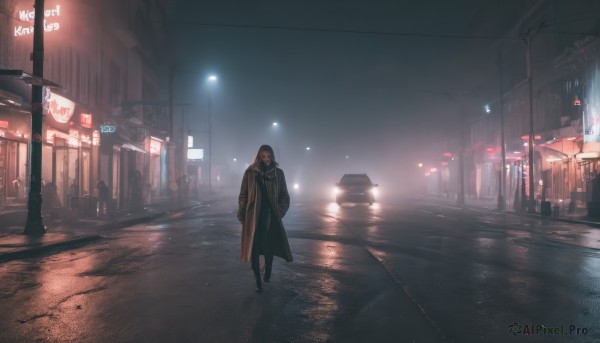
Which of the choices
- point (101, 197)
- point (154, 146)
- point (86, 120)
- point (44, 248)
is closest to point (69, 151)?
point (86, 120)

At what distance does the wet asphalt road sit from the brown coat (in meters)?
0.59

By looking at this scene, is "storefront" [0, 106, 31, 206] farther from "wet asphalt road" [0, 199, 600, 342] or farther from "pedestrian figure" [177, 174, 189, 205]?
"pedestrian figure" [177, 174, 189, 205]

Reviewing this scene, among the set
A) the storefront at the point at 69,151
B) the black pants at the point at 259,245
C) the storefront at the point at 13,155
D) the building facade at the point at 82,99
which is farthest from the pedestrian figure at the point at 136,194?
the black pants at the point at 259,245

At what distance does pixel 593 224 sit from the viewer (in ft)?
65.7

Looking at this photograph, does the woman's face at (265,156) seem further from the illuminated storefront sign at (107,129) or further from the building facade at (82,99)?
the illuminated storefront sign at (107,129)

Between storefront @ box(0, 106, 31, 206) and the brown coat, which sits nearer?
the brown coat

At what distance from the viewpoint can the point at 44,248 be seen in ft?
36.7

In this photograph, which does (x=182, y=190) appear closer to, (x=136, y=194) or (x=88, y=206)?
(x=136, y=194)

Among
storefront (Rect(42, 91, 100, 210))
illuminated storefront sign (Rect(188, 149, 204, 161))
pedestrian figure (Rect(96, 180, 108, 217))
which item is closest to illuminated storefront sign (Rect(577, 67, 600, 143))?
pedestrian figure (Rect(96, 180, 108, 217))

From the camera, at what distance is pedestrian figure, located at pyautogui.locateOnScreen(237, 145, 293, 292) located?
262 inches

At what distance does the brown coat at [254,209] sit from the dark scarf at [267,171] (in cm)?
7

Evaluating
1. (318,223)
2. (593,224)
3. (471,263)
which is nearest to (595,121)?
(593,224)

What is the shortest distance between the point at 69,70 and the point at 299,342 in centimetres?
2163

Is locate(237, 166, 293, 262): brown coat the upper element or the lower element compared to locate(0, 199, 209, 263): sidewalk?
upper
